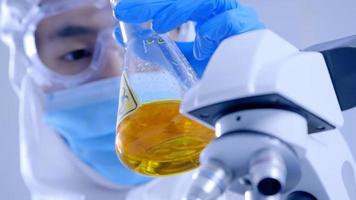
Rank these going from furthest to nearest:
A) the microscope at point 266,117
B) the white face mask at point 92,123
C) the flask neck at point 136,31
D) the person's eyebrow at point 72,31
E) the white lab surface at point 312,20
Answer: the white lab surface at point 312,20, the person's eyebrow at point 72,31, the white face mask at point 92,123, the flask neck at point 136,31, the microscope at point 266,117

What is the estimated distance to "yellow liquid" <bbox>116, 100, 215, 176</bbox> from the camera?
60 cm

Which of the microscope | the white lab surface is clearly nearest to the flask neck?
the microscope

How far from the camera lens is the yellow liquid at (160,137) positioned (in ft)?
1.96

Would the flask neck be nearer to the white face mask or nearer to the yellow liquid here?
the yellow liquid

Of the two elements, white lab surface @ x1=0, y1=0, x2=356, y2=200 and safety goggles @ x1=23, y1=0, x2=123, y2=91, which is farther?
white lab surface @ x1=0, y1=0, x2=356, y2=200

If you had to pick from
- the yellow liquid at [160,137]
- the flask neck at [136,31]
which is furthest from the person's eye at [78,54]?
the yellow liquid at [160,137]

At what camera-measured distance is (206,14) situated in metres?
0.72

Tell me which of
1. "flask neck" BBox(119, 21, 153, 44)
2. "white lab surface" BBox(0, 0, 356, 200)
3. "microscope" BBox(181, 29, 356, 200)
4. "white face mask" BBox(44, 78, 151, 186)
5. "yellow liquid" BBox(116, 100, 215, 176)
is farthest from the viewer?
"white lab surface" BBox(0, 0, 356, 200)

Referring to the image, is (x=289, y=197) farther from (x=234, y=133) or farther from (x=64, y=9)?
(x=64, y=9)

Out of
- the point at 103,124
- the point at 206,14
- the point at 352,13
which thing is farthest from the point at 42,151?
the point at 352,13

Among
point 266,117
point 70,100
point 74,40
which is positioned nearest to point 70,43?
point 74,40

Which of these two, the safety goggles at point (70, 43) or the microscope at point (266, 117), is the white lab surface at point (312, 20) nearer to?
the safety goggles at point (70, 43)

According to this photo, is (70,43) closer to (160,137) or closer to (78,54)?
(78,54)

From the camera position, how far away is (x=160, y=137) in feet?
1.95
